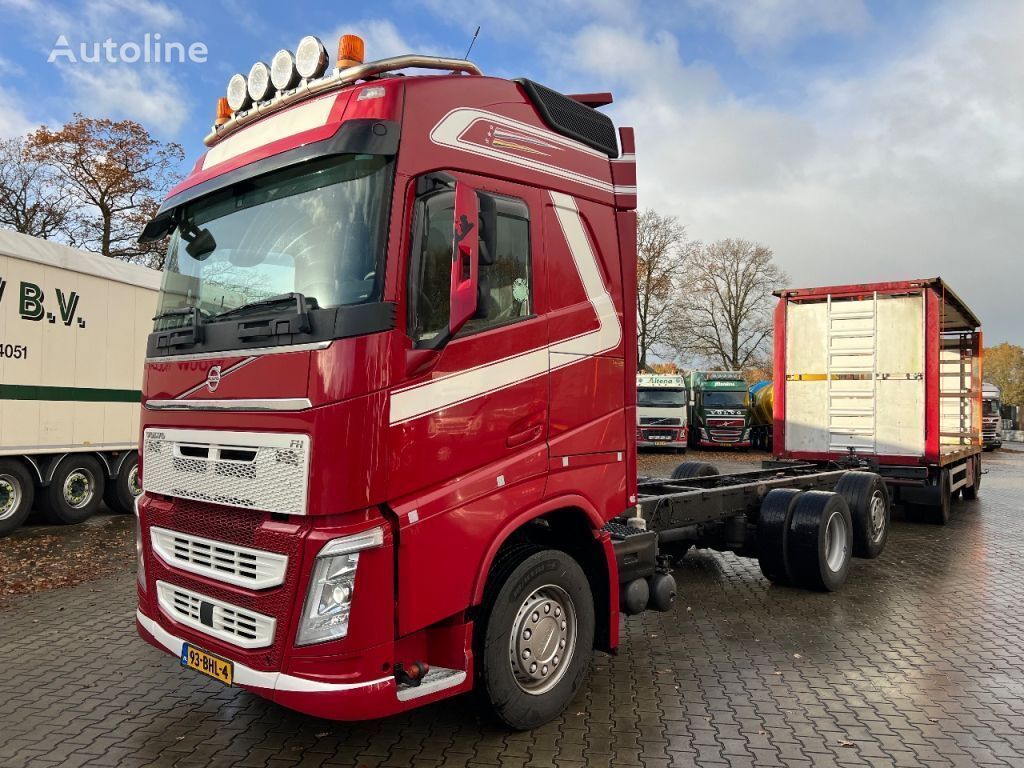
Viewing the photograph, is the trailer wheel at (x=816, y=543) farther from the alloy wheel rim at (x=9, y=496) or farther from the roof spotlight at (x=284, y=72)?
the alloy wheel rim at (x=9, y=496)

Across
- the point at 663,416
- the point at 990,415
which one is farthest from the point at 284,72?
the point at 990,415

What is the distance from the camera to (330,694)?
309 centimetres

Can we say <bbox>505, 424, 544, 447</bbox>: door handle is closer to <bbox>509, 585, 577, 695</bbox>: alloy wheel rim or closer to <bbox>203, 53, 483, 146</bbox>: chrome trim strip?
<bbox>509, 585, 577, 695</bbox>: alloy wheel rim

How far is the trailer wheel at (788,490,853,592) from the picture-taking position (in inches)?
268

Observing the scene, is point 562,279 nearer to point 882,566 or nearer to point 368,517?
point 368,517

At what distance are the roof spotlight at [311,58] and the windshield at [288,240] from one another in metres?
0.66

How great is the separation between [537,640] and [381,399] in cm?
169

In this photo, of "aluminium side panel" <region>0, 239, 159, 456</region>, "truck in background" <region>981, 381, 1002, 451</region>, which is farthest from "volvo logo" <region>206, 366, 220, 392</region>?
"truck in background" <region>981, 381, 1002, 451</region>

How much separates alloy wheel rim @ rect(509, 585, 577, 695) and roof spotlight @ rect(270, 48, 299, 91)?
3.05m

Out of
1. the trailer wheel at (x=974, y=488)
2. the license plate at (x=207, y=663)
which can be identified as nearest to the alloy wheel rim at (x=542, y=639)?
the license plate at (x=207, y=663)

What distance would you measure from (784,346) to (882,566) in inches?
156

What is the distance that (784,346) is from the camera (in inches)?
440

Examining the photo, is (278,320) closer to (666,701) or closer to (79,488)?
(666,701)

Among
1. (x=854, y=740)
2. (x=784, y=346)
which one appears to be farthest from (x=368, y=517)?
(x=784, y=346)
